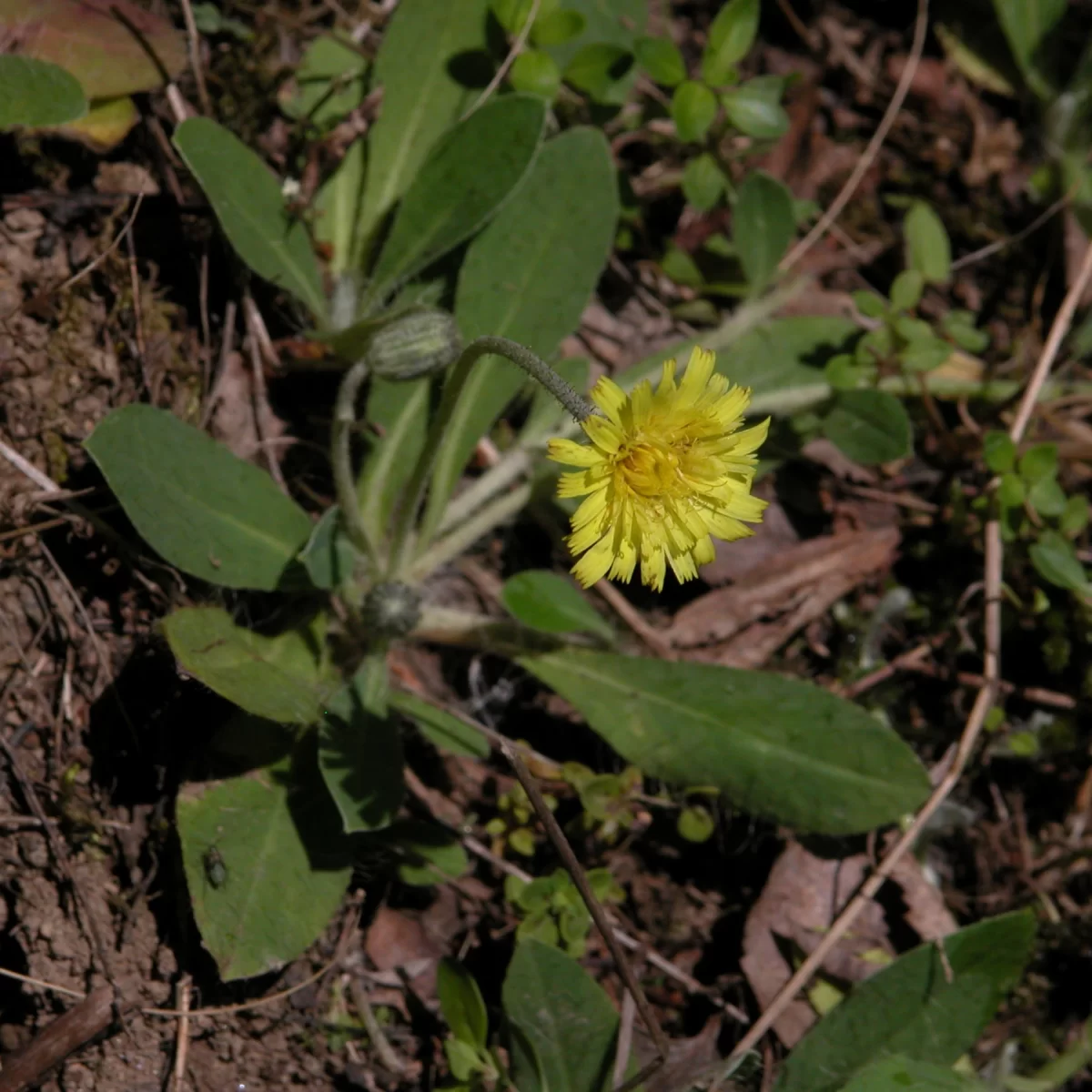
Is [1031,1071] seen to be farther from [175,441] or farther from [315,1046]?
[175,441]

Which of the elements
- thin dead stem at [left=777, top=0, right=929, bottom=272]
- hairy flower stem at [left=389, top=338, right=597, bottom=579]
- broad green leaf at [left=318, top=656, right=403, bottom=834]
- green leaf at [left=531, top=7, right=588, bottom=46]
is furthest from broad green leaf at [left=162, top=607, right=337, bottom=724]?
thin dead stem at [left=777, top=0, right=929, bottom=272]

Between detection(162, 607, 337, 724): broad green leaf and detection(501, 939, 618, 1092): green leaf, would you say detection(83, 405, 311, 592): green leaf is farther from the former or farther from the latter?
detection(501, 939, 618, 1092): green leaf

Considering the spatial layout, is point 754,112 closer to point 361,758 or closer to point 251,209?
point 251,209

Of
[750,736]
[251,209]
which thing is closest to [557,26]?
[251,209]

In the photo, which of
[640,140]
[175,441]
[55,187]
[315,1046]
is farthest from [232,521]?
[640,140]

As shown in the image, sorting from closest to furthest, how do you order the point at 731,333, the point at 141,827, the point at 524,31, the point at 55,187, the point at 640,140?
the point at 141,827 → the point at 55,187 → the point at 524,31 → the point at 731,333 → the point at 640,140

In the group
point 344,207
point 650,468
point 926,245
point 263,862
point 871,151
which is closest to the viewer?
point 650,468
